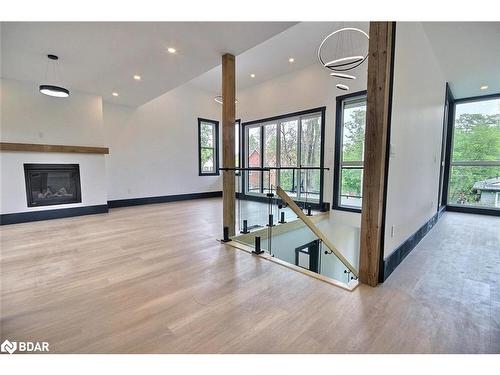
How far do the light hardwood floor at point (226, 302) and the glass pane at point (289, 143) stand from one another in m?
3.73

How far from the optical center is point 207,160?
775cm

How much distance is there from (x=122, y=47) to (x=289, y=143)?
4.25 metres

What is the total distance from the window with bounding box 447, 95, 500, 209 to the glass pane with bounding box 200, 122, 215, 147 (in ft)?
22.1

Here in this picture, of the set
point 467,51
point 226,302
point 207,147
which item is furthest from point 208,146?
point 226,302

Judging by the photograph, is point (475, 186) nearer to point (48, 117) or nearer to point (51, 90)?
point (51, 90)

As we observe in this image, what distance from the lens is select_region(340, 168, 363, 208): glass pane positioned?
5.01m

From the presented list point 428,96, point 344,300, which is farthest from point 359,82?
point 344,300

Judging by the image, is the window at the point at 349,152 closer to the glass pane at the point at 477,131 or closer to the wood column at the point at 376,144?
Result: the glass pane at the point at 477,131

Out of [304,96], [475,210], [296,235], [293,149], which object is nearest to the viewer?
[296,235]

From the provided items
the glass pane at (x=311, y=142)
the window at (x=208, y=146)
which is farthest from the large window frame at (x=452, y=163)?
the window at (x=208, y=146)

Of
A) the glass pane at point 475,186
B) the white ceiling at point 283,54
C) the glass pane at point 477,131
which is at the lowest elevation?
the glass pane at point 475,186

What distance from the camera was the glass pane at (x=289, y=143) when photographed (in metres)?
6.09

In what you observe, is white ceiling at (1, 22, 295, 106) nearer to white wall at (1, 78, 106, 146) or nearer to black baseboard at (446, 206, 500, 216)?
white wall at (1, 78, 106, 146)

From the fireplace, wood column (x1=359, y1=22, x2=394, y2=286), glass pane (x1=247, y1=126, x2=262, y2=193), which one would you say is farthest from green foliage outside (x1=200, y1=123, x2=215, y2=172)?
wood column (x1=359, y1=22, x2=394, y2=286)
